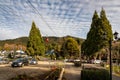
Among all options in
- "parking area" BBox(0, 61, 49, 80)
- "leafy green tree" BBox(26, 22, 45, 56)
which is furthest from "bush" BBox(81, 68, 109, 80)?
"leafy green tree" BBox(26, 22, 45, 56)

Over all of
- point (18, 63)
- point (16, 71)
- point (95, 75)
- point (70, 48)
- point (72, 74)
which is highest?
point (70, 48)

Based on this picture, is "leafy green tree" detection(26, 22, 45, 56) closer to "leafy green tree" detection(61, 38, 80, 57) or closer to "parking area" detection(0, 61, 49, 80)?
"leafy green tree" detection(61, 38, 80, 57)

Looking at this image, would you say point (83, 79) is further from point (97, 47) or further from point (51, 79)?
point (97, 47)

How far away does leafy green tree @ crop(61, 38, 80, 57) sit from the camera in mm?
114438

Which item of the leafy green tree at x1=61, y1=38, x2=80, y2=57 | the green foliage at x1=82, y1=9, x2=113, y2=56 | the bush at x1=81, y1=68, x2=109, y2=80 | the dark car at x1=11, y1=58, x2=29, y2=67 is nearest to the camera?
the bush at x1=81, y1=68, x2=109, y2=80

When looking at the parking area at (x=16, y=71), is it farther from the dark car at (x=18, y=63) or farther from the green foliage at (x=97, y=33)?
the green foliage at (x=97, y=33)

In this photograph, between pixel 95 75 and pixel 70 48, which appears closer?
pixel 95 75

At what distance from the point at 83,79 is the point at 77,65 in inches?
1202

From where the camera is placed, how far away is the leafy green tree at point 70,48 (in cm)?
11444

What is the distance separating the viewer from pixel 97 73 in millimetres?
28516

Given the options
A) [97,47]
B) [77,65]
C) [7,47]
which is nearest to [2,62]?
[77,65]

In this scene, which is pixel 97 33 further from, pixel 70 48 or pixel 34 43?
pixel 70 48

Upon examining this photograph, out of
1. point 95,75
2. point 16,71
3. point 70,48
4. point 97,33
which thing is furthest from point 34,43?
point 95,75

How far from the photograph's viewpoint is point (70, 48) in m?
115
